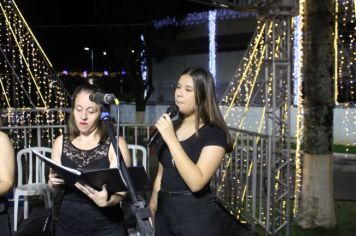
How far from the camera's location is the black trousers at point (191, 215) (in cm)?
246

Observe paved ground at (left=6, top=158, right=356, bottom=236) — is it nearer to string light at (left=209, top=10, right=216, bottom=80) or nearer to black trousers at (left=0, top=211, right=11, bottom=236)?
black trousers at (left=0, top=211, right=11, bottom=236)

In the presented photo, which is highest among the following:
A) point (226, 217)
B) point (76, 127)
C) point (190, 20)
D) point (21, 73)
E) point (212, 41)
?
point (190, 20)

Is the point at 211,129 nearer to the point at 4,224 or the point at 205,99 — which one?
the point at 205,99

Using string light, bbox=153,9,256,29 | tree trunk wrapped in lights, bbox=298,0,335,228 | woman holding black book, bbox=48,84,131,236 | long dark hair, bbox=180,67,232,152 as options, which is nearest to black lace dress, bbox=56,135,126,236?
woman holding black book, bbox=48,84,131,236

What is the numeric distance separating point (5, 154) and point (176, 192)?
95 cm

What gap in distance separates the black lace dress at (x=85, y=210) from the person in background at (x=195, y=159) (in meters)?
0.27

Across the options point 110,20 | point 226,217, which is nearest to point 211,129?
point 226,217

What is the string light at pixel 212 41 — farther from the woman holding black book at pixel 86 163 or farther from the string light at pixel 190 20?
the woman holding black book at pixel 86 163

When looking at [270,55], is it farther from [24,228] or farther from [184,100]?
[24,228]

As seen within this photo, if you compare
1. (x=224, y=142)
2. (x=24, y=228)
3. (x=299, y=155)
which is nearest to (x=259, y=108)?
(x=299, y=155)

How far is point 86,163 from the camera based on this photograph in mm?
2627

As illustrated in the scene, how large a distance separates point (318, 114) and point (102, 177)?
145 inches

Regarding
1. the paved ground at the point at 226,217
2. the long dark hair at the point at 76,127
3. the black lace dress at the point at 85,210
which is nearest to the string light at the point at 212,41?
Answer: the paved ground at the point at 226,217

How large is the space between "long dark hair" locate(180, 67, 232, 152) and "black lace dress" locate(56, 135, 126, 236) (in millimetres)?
592
